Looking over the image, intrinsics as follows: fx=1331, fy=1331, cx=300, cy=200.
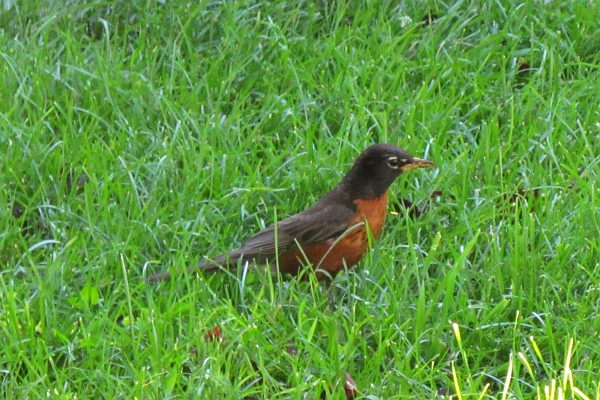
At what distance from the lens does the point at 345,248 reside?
193 inches

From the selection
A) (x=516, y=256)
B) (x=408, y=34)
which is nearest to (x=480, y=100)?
(x=408, y=34)

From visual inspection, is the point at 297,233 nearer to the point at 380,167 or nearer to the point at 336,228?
the point at 336,228

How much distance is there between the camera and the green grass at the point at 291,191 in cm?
423

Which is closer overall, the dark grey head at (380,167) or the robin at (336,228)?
the robin at (336,228)

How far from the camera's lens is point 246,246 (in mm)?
4949

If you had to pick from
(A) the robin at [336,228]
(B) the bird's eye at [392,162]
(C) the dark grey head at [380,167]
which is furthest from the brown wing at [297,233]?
(B) the bird's eye at [392,162]

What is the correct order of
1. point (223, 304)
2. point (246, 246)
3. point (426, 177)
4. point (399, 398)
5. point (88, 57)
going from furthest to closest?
point (88, 57), point (426, 177), point (246, 246), point (223, 304), point (399, 398)

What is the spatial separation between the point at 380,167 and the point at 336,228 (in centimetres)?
33

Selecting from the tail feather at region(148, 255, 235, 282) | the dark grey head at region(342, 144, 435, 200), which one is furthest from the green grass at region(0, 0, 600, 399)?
the dark grey head at region(342, 144, 435, 200)

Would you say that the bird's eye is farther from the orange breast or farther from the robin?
the orange breast

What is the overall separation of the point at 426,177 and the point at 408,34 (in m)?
1.15

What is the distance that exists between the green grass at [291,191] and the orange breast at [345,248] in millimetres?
82

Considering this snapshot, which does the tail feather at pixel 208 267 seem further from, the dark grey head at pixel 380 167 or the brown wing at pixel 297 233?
the dark grey head at pixel 380 167

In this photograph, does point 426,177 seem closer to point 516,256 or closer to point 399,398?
point 516,256
